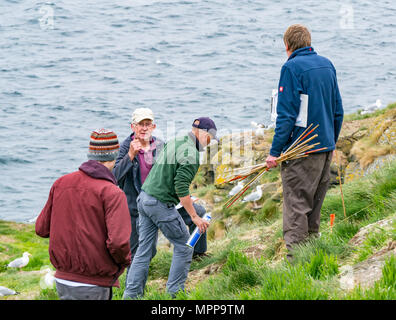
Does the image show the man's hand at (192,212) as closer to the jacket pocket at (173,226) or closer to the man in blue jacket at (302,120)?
the jacket pocket at (173,226)

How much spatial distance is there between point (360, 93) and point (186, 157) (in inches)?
1246

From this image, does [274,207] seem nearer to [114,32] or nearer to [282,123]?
[282,123]

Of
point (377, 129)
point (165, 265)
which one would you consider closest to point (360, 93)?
point (377, 129)

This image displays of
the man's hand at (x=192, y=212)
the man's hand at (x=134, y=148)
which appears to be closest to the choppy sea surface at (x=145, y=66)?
the man's hand at (x=134, y=148)

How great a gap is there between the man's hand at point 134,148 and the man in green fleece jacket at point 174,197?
1.97 ft

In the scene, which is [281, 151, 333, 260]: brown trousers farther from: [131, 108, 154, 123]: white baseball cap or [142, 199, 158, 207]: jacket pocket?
[131, 108, 154, 123]: white baseball cap

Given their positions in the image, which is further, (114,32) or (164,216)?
(114,32)

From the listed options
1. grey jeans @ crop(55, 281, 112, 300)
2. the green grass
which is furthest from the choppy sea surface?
the green grass

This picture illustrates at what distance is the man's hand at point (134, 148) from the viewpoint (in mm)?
6121

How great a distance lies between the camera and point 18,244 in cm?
1497

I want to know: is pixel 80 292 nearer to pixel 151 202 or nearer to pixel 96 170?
pixel 96 170

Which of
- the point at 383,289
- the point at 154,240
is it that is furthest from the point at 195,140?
the point at 383,289

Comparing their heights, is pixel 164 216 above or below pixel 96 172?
below

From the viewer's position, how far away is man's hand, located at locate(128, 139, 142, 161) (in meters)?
6.12
